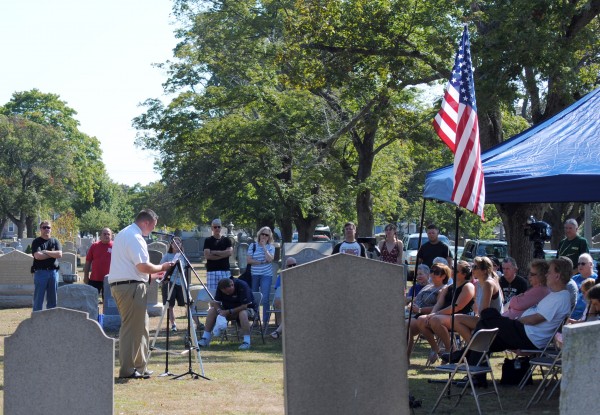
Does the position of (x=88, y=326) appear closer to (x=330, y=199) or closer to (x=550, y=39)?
(x=550, y=39)

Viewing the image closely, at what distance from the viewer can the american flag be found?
28.9 ft

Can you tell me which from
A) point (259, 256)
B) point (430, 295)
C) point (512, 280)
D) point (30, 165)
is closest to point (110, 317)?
point (259, 256)

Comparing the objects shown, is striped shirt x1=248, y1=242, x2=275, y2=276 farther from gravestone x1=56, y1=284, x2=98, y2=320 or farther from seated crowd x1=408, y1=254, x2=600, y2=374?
seated crowd x1=408, y1=254, x2=600, y2=374

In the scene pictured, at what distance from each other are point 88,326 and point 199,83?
33.5 meters

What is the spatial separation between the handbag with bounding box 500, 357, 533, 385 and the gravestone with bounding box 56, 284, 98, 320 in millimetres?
7189


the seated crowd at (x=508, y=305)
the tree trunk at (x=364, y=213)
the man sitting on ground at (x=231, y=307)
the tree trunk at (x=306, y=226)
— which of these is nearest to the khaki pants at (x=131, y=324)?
the seated crowd at (x=508, y=305)

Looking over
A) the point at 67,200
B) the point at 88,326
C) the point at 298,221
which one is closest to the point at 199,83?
the point at 298,221

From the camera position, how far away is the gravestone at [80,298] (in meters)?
15.1

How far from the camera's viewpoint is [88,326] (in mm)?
6262

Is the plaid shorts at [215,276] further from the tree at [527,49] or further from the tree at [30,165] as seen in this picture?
the tree at [30,165]

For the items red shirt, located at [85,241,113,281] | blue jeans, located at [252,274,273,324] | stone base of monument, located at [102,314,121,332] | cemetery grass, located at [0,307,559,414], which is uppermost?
red shirt, located at [85,241,113,281]

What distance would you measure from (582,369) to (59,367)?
3.37m

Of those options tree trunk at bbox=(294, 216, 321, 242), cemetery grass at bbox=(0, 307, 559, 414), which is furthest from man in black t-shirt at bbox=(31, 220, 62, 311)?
tree trunk at bbox=(294, 216, 321, 242)

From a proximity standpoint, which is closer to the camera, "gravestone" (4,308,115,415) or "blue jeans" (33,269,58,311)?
"gravestone" (4,308,115,415)
